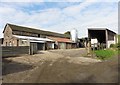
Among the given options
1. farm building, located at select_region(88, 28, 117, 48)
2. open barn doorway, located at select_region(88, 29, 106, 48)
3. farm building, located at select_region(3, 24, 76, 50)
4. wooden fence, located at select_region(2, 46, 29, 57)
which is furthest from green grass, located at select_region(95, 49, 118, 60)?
farm building, located at select_region(3, 24, 76, 50)

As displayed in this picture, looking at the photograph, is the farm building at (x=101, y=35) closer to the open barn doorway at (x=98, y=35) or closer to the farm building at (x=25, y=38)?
the open barn doorway at (x=98, y=35)

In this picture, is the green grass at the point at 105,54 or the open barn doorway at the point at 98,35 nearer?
the green grass at the point at 105,54

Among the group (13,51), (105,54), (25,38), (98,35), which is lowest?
(105,54)

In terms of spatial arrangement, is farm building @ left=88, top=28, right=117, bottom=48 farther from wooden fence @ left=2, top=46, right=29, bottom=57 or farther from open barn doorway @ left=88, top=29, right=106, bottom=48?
wooden fence @ left=2, top=46, right=29, bottom=57

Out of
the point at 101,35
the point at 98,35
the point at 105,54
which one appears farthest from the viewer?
the point at 101,35

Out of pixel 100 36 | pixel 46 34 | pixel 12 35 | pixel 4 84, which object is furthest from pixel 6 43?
pixel 4 84

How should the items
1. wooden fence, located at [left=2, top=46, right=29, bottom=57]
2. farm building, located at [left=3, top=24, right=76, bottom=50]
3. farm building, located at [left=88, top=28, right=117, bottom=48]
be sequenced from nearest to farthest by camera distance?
1. wooden fence, located at [left=2, top=46, right=29, bottom=57]
2. farm building, located at [left=88, top=28, right=117, bottom=48]
3. farm building, located at [left=3, top=24, right=76, bottom=50]

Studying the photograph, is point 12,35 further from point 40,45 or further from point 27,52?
point 27,52

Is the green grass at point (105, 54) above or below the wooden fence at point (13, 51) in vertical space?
below

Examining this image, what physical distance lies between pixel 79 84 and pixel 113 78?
1.91 metres

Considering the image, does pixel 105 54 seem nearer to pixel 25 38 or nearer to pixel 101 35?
pixel 25 38

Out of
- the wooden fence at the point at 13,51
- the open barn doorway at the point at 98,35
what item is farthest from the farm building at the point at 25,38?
the wooden fence at the point at 13,51

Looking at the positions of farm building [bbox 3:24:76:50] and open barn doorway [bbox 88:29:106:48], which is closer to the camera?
farm building [bbox 3:24:76:50]

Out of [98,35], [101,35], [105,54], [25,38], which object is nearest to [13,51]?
[105,54]
